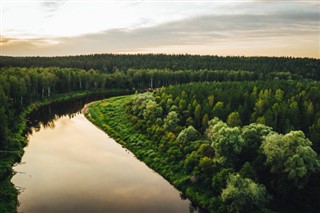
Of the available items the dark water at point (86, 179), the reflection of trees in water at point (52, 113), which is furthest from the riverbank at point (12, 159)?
the reflection of trees in water at point (52, 113)

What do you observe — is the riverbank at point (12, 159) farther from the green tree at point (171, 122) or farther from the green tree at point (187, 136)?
the green tree at point (171, 122)

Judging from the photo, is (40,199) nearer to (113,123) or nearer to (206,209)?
(206,209)

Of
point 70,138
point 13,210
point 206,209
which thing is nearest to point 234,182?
point 206,209

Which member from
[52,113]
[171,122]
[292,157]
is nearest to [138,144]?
[171,122]

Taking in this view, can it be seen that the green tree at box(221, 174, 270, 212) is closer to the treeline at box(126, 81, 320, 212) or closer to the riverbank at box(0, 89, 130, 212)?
the treeline at box(126, 81, 320, 212)

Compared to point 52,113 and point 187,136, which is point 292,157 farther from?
point 52,113
